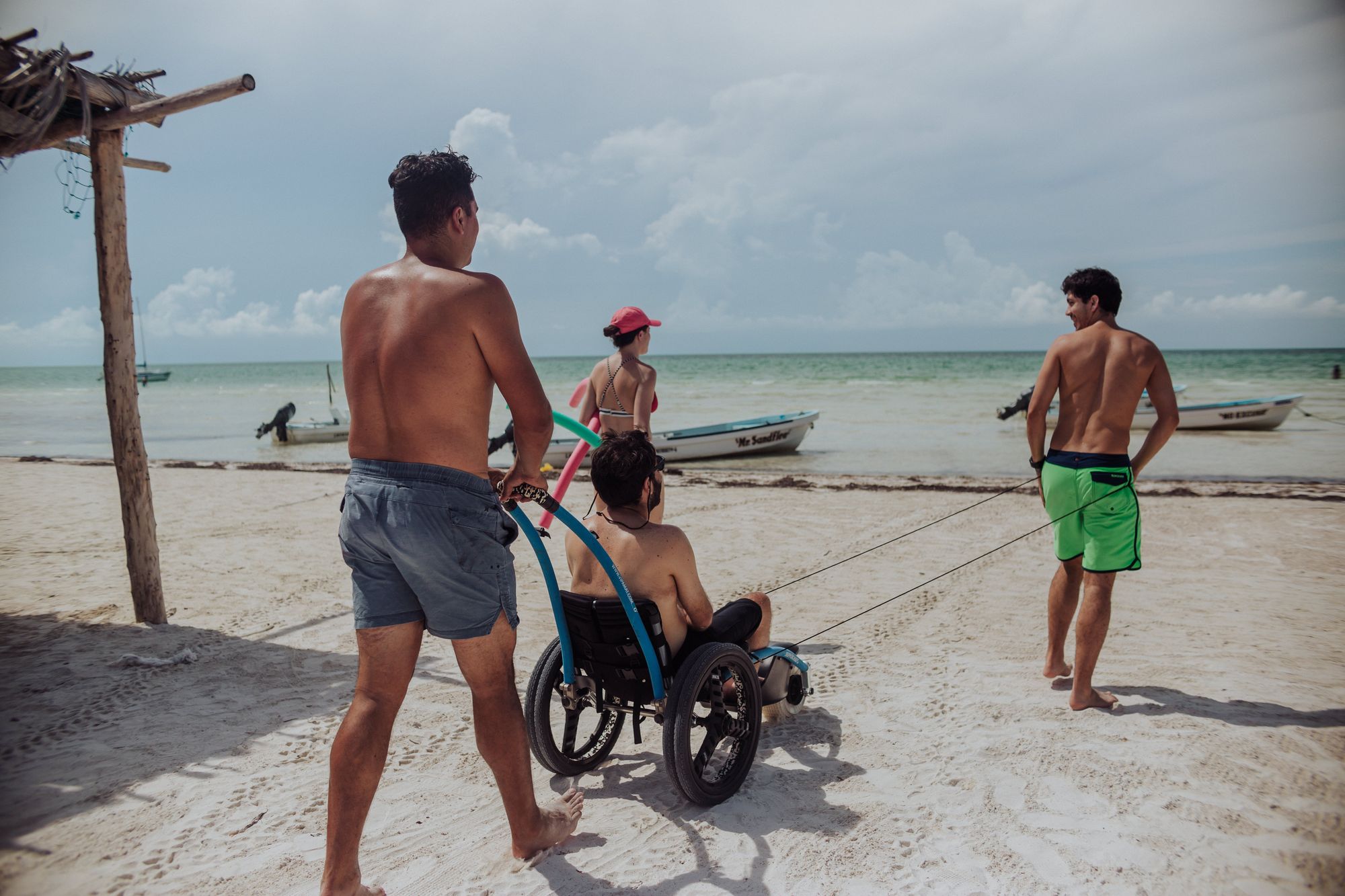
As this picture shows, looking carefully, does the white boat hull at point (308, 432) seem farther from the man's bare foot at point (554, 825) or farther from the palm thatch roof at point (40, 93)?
the man's bare foot at point (554, 825)

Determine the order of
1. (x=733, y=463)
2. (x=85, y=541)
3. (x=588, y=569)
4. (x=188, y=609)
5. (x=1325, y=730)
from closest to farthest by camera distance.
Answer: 1. (x=588, y=569)
2. (x=1325, y=730)
3. (x=188, y=609)
4. (x=85, y=541)
5. (x=733, y=463)

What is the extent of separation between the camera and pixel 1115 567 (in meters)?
3.77

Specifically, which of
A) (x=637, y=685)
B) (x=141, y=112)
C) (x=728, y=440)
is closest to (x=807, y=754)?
(x=637, y=685)

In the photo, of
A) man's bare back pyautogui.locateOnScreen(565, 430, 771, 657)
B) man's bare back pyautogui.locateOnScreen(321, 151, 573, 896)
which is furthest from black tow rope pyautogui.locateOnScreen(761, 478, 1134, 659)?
man's bare back pyautogui.locateOnScreen(321, 151, 573, 896)

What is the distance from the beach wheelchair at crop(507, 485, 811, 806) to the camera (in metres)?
2.81

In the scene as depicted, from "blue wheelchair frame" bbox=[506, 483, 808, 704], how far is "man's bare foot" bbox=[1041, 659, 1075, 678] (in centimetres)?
229

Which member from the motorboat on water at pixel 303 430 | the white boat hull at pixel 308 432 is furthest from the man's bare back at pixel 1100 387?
the white boat hull at pixel 308 432

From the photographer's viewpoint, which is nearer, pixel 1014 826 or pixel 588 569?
pixel 1014 826

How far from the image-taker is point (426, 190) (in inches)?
94.7

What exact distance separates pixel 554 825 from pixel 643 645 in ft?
2.09

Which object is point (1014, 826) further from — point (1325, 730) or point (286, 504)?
point (286, 504)

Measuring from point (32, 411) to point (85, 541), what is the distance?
103 ft

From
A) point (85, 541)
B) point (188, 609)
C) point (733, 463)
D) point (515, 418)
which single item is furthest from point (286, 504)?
point (515, 418)

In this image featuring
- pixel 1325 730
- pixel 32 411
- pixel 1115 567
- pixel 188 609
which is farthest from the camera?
pixel 32 411
